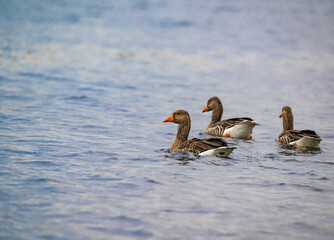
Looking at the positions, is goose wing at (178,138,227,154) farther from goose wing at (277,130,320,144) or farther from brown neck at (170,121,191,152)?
goose wing at (277,130,320,144)

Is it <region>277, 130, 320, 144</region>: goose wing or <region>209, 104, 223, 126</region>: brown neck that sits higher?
<region>209, 104, 223, 126</region>: brown neck

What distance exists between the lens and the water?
745 centimetres

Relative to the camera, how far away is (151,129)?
14.2 m

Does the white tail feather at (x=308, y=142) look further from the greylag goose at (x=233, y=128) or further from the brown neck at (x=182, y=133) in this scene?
the brown neck at (x=182, y=133)

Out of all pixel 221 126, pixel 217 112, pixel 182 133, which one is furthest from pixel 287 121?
pixel 182 133

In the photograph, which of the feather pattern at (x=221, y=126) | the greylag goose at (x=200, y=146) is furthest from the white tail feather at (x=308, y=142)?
the greylag goose at (x=200, y=146)

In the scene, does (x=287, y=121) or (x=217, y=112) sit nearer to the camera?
(x=287, y=121)

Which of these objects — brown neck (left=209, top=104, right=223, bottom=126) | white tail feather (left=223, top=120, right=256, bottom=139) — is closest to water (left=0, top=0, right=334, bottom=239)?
white tail feather (left=223, top=120, right=256, bottom=139)

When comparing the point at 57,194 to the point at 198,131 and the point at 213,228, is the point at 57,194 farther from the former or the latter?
the point at 198,131

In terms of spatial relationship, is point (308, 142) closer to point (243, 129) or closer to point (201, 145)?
point (243, 129)

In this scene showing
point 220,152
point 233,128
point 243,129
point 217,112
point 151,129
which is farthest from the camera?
point 217,112

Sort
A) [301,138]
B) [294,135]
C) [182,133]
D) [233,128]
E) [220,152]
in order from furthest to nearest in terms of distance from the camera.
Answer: [233,128]
[294,135]
[301,138]
[182,133]
[220,152]

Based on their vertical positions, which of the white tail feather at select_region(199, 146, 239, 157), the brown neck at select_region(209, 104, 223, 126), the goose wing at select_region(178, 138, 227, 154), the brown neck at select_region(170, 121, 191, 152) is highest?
the brown neck at select_region(209, 104, 223, 126)

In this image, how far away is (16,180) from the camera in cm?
878
